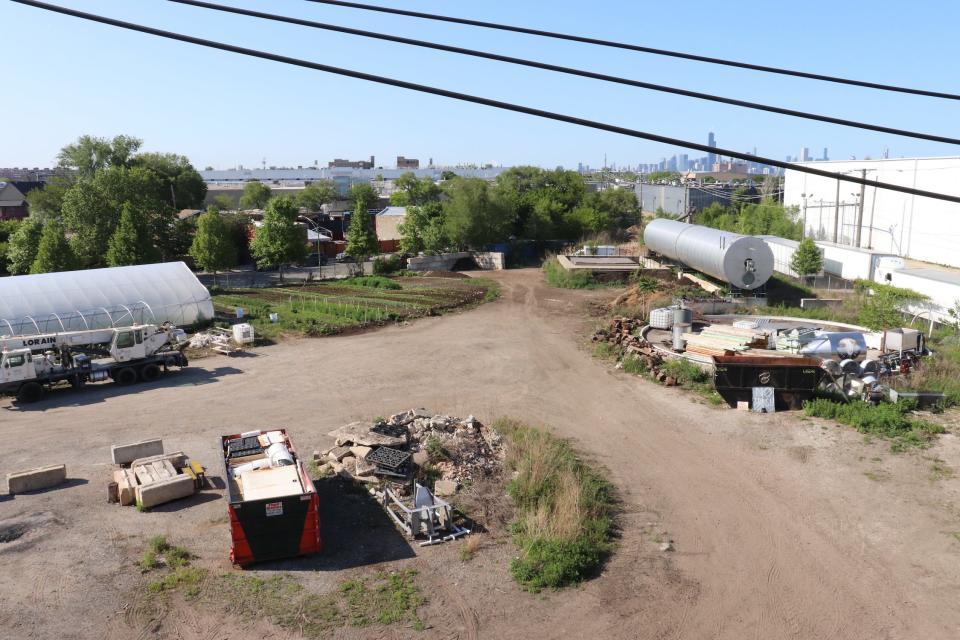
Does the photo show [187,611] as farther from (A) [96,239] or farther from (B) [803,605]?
(A) [96,239]

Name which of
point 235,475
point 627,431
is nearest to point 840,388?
point 627,431

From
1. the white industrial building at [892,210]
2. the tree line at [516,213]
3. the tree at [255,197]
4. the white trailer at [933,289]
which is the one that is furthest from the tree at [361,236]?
the tree at [255,197]

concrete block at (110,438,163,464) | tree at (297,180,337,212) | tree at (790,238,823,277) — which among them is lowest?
concrete block at (110,438,163,464)

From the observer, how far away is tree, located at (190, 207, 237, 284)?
41.4 m

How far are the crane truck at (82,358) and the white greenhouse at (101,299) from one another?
3872 mm

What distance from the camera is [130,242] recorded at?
39000mm

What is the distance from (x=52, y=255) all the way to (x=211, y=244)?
8.05 metres

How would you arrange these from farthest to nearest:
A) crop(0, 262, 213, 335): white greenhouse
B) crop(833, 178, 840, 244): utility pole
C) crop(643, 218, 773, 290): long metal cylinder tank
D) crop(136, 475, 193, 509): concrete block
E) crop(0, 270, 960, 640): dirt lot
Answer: crop(833, 178, 840, 244): utility pole, crop(643, 218, 773, 290): long metal cylinder tank, crop(0, 262, 213, 335): white greenhouse, crop(136, 475, 193, 509): concrete block, crop(0, 270, 960, 640): dirt lot

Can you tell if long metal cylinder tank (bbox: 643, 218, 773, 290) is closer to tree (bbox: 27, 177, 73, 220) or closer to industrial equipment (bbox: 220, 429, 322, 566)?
industrial equipment (bbox: 220, 429, 322, 566)

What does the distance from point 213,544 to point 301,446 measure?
14.7ft

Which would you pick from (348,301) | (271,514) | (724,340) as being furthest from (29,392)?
(724,340)

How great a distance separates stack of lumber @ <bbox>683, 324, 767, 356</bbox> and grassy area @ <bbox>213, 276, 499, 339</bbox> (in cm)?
1308

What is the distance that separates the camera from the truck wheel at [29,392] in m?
19.5

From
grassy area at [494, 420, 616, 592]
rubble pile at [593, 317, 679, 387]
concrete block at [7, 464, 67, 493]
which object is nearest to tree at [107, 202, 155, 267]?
rubble pile at [593, 317, 679, 387]
